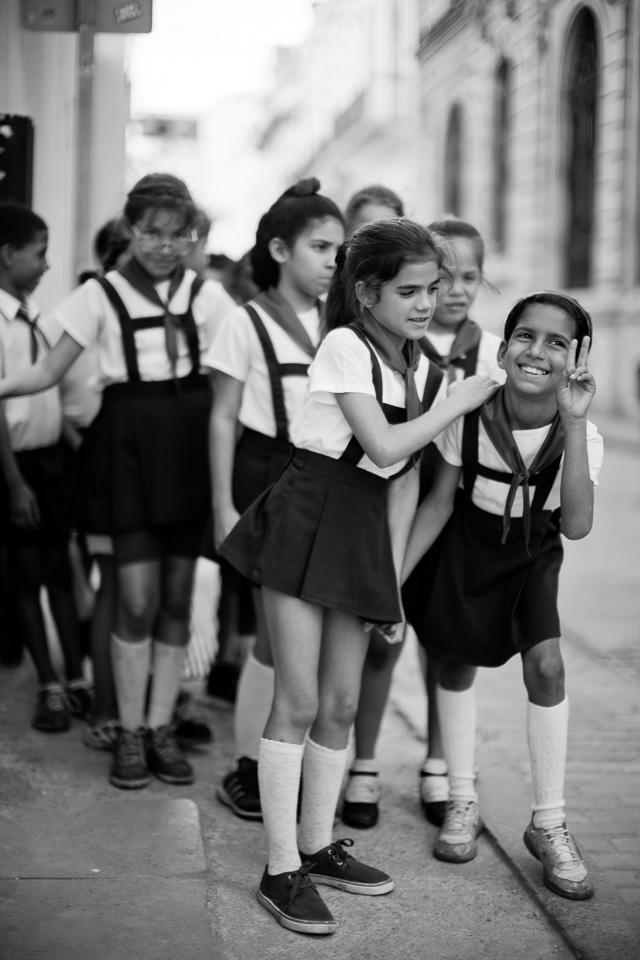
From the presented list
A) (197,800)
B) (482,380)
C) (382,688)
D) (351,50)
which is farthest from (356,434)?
(351,50)

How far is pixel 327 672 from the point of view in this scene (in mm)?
3125

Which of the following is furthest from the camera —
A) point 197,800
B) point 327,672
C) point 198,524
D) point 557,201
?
point 557,201

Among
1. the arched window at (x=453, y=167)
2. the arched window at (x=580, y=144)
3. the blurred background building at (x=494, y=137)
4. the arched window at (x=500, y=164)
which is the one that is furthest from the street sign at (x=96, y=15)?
the arched window at (x=453, y=167)

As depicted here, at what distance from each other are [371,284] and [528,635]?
1.09 meters

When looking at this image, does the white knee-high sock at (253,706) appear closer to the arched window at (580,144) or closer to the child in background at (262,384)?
the child in background at (262,384)

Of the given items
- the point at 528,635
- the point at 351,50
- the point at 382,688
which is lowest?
the point at 382,688

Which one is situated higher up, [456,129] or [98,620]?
[456,129]

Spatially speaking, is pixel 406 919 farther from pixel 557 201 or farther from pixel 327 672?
pixel 557 201

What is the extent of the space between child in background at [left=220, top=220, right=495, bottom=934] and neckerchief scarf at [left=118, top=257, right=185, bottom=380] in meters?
0.93

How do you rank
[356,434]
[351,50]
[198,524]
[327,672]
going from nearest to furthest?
[356,434]
[327,672]
[198,524]
[351,50]

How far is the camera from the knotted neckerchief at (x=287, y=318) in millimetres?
3684

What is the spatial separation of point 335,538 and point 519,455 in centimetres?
56

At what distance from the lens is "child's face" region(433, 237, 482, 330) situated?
3.74 m

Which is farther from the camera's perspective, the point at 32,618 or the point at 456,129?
the point at 456,129
